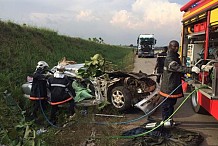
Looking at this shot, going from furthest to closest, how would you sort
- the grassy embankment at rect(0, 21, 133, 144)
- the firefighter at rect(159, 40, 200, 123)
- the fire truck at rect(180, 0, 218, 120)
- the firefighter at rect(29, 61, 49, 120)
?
the grassy embankment at rect(0, 21, 133, 144) → the firefighter at rect(29, 61, 49, 120) → the firefighter at rect(159, 40, 200, 123) → the fire truck at rect(180, 0, 218, 120)

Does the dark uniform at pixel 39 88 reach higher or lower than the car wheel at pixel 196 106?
higher

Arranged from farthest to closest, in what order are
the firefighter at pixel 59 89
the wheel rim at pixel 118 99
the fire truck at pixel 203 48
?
1. the wheel rim at pixel 118 99
2. the firefighter at pixel 59 89
3. the fire truck at pixel 203 48

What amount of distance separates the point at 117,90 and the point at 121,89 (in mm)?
118

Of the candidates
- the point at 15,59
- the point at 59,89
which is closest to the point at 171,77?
the point at 59,89

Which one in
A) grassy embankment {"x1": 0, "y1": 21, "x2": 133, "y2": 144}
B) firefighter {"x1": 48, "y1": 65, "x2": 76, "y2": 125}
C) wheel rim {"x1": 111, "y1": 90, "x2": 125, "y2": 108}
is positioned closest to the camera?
firefighter {"x1": 48, "y1": 65, "x2": 76, "y2": 125}

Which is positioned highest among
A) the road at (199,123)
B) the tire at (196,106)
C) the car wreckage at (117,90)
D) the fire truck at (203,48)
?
the fire truck at (203,48)

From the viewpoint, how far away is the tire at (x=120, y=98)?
6848mm

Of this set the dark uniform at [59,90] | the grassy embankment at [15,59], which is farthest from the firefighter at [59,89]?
the grassy embankment at [15,59]

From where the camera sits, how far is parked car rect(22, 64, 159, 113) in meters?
6.87

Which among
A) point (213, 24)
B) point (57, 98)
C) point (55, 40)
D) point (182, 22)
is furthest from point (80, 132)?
point (55, 40)

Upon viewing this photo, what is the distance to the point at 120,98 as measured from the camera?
274 inches

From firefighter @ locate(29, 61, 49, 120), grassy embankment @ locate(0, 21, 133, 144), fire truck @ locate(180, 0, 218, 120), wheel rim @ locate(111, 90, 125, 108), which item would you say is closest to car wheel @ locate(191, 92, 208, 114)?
fire truck @ locate(180, 0, 218, 120)

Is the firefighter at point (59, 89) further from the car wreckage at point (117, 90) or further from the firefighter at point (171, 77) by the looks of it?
the firefighter at point (171, 77)

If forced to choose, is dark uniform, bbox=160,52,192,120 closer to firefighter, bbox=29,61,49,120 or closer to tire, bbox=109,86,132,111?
tire, bbox=109,86,132,111
